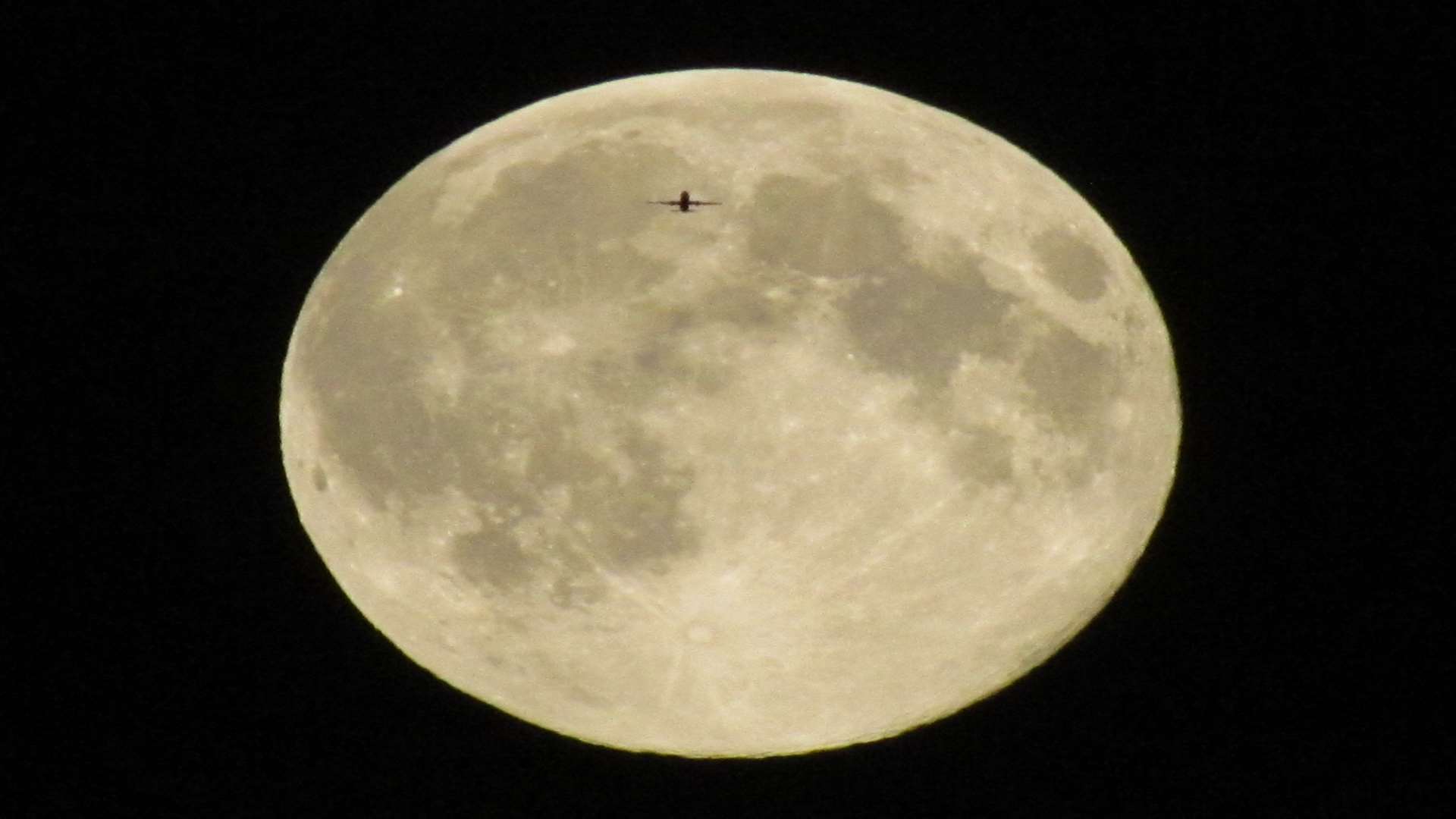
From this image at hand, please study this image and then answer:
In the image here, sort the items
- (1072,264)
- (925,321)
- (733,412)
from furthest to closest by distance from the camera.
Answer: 1. (1072,264)
2. (925,321)
3. (733,412)

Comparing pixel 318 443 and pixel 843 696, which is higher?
pixel 318 443

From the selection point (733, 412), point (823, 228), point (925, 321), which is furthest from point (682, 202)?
point (925, 321)

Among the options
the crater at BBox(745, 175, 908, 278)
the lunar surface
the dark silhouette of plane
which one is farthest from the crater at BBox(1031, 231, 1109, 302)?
the dark silhouette of plane

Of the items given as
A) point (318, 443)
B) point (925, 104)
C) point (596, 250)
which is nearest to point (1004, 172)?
point (925, 104)

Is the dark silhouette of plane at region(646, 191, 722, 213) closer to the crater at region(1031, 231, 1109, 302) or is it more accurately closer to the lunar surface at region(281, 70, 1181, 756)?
the lunar surface at region(281, 70, 1181, 756)

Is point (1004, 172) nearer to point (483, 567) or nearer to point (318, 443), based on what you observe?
point (483, 567)

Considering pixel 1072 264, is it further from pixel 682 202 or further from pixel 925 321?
pixel 682 202

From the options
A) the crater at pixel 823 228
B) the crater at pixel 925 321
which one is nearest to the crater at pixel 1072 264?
the crater at pixel 925 321
